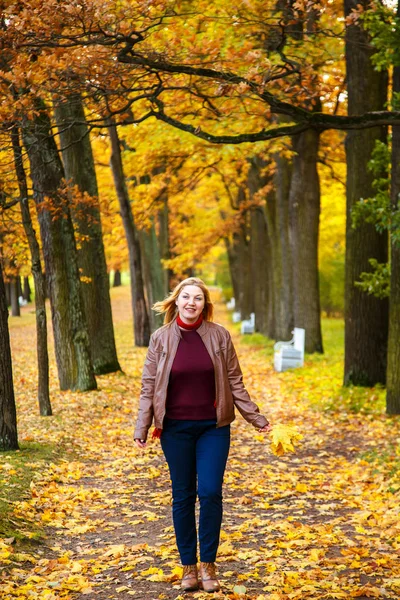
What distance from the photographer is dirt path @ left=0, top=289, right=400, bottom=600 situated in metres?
5.82

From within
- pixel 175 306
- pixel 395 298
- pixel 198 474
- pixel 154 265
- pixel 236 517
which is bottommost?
pixel 236 517

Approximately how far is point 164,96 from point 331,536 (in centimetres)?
903

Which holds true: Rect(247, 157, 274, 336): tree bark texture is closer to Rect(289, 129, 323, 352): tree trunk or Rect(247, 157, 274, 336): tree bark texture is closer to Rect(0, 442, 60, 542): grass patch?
Rect(289, 129, 323, 352): tree trunk

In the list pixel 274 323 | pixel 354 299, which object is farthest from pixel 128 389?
pixel 274 323

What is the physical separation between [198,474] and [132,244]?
18017 mm

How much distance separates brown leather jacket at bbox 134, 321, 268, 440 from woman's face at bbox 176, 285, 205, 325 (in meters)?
0.10

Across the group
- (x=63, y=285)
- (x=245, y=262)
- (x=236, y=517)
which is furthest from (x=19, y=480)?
(x=245, y=262)

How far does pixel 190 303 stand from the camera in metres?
5.54

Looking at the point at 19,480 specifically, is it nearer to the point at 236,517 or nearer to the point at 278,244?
the point at 236,517

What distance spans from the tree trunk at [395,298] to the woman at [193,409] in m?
6.29

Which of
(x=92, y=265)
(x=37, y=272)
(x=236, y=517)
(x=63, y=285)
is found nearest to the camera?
(x=236, y=517)

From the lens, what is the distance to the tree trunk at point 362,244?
13727 mm

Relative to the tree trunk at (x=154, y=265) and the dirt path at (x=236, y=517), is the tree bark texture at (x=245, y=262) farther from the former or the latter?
the dirt path at (x=236, y=517)

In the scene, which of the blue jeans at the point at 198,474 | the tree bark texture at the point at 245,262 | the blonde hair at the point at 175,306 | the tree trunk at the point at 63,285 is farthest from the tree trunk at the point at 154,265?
the blue jeans at the point at 198,474
